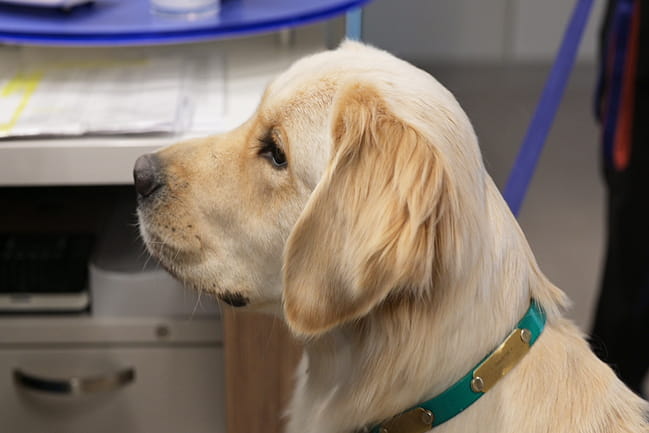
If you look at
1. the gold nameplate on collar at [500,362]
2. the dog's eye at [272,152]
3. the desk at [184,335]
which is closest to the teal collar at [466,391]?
the gold nameplate on collar at [500,362]

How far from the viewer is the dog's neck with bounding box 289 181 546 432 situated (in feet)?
2.44

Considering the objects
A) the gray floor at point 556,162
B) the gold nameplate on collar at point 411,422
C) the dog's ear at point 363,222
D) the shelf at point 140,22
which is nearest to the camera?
the dog's ear at point 363,222

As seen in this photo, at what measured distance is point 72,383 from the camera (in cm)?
126

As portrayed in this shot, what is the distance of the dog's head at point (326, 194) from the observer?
0.68 m

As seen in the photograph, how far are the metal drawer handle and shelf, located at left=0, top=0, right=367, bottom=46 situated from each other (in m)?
0.48

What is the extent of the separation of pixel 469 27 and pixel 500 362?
2819 mm

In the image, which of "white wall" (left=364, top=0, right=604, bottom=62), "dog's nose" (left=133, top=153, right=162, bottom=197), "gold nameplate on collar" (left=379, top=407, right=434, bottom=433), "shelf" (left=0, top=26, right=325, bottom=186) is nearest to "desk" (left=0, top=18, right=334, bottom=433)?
"shelf" (left=0, top=26, right=325, bottom=186)

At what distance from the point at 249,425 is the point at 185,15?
560 millimetres

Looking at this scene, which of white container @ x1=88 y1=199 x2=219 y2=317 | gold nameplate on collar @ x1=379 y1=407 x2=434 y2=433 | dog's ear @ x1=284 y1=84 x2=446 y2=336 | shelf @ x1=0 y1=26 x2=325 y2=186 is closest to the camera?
dog's ear @ x1=284 y1=84 x2=446 y2=336

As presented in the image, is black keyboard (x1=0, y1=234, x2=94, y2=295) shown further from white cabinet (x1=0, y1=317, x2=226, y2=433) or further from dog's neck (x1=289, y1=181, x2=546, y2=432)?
dog's neck (x1=289, y1=181, x2=546, y2=432)

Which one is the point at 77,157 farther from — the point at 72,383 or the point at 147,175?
the point at 72,383

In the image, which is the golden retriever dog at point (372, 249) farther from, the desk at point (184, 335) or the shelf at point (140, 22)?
the shelf at point (140, 22)

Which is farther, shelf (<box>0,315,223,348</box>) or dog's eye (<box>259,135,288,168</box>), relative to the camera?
shelf (<box>0,315,223,348</box>)

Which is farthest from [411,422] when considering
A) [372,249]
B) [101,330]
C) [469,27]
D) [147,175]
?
[469,27]
